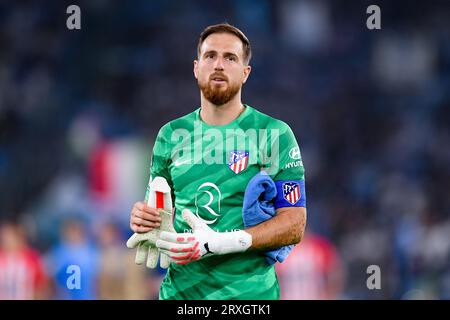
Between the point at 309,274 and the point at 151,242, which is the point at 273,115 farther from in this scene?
the point at 151,242

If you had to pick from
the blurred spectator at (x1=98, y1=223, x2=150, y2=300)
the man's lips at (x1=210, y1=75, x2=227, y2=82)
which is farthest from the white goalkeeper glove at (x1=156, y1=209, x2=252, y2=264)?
the blurred spectator at (x1=98, y1=223, x2=150, y2=300)

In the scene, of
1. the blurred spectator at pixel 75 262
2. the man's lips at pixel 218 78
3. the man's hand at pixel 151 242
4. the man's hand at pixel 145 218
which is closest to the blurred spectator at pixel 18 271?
the blurred spectator at pixel 75 262

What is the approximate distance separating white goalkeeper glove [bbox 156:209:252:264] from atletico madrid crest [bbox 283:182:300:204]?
298mm

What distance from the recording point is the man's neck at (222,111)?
4254 millimetres

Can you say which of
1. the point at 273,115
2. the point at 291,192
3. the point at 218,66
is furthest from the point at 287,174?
the point at 273,115

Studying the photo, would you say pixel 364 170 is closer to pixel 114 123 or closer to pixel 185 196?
pixel 114 123

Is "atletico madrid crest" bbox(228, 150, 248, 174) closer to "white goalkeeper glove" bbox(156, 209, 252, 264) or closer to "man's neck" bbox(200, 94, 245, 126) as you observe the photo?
"man's neck" bbox(200, 94, 245, 126)

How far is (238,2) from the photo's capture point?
12.9 metres

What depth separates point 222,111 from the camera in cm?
426

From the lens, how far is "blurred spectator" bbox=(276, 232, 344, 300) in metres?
9.40

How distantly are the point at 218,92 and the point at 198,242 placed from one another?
30.6 inches

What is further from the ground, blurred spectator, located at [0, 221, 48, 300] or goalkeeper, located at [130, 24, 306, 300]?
goalkeeper, located at [130, 24, 306, 300]

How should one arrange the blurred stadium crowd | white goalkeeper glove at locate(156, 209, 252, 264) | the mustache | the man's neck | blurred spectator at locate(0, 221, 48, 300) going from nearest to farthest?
white goalkeeper glove at locate(156, 209, 252, 264), the mustache, the man's neck, blurred spectator at locate(0, 221, 48, 300), the blurred stadium crowd
